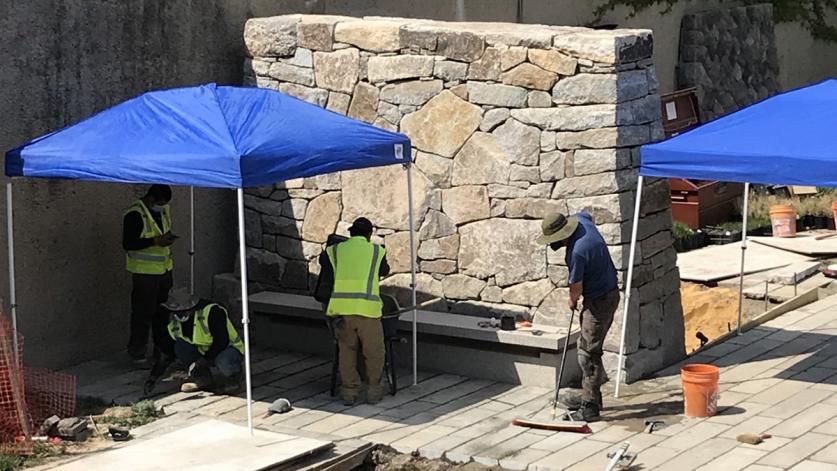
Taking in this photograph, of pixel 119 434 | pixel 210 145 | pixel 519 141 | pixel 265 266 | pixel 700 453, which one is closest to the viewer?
pixel 700 453

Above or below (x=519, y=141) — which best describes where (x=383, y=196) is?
below

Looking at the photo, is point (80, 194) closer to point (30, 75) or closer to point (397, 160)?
point (30, 75)

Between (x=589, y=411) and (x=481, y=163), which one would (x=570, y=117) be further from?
(x=589, y=411)

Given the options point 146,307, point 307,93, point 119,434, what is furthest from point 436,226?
point 119,434

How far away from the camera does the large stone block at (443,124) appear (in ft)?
37.2

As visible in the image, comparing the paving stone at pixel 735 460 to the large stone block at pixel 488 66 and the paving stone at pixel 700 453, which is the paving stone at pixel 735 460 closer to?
the paving stone at pixel 700 453

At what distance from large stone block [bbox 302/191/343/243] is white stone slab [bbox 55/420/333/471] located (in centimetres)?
306

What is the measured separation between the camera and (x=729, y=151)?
396 inches

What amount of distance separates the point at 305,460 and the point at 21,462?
194cm

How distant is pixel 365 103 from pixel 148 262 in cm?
236

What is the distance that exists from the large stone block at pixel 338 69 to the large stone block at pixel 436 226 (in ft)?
4.56

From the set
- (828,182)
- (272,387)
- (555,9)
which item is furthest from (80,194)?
(555,9)

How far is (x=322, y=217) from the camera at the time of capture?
12289 mm

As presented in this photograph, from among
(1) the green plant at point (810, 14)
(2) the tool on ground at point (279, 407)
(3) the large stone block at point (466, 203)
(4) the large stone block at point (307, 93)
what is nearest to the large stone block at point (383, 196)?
(3) the large stone block at point (466, 203)
